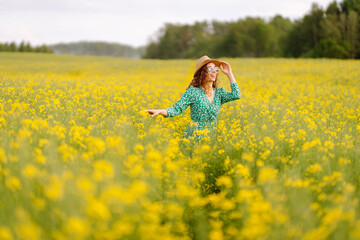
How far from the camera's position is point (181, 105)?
4.30m

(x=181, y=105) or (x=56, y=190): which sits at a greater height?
(x=181, y=105)

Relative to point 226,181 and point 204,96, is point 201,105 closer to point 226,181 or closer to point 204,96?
point 204,96

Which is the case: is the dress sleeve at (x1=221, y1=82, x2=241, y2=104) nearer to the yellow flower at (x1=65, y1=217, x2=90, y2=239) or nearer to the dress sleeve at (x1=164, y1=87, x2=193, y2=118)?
the dress sleeve at (x1=164, y1=87, x2=193, y2=118)

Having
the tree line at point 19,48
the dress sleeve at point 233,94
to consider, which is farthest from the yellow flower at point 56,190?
the tree line at point 19,48

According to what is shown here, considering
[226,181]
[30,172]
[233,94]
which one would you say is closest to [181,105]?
[233,94]

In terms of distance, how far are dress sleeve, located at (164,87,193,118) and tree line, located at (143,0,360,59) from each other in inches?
1248

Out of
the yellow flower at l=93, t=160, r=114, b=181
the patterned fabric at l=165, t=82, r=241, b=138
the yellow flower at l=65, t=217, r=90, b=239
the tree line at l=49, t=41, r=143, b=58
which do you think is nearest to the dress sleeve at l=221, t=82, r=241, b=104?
the patterned fabric at l=165, t=82, r=241, b=138

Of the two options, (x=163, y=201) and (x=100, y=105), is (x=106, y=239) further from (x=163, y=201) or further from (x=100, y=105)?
(x=100, y=105)

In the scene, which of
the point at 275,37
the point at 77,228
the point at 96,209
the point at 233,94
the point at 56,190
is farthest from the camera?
the point at 275,37

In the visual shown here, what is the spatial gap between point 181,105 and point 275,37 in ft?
174

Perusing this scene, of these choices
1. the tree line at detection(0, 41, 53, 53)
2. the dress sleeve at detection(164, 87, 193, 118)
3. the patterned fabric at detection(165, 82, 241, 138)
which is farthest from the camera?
the tree line at detection(0, 41, 53, 53)

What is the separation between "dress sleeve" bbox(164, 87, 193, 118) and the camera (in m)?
4.20

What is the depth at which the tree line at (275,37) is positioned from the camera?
34281 mm

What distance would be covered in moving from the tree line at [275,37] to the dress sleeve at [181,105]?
104ft
